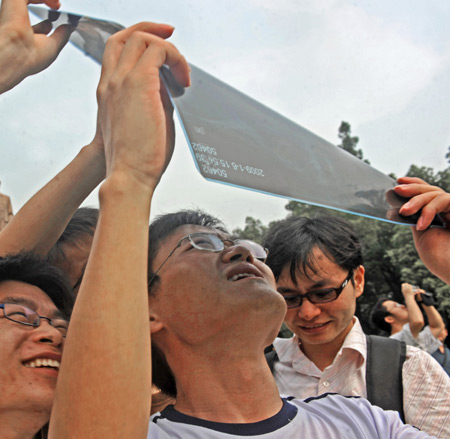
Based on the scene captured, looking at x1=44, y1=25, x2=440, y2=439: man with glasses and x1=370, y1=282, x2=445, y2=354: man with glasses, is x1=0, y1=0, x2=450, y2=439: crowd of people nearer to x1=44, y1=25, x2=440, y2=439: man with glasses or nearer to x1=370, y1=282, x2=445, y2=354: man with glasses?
x1=44, y1=25, x2=440, y2=439: man with glasses

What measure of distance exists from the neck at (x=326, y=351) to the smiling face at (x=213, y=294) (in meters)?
0.56

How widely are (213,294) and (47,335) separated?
55cm

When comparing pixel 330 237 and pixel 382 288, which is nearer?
pixel 330 237

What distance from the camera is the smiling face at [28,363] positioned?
135 cm

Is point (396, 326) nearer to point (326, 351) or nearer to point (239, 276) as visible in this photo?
point (326, 351)

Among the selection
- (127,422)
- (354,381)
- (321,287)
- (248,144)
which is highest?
(248,144)

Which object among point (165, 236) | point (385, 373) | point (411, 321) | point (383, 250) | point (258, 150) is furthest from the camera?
point (383, 250)

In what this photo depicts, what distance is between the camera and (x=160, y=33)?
131 cm

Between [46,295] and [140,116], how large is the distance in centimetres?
84

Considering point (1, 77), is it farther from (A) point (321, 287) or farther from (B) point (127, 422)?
(A) point (321, 287)

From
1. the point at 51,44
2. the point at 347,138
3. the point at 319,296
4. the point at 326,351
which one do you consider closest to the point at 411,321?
the point at 326,351

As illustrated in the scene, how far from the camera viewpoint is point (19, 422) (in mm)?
1375

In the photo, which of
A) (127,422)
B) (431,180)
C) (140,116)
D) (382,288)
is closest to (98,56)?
(140,116)

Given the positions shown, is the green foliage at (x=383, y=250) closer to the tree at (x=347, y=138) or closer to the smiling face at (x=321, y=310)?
the tree at (x=347, y=138)
